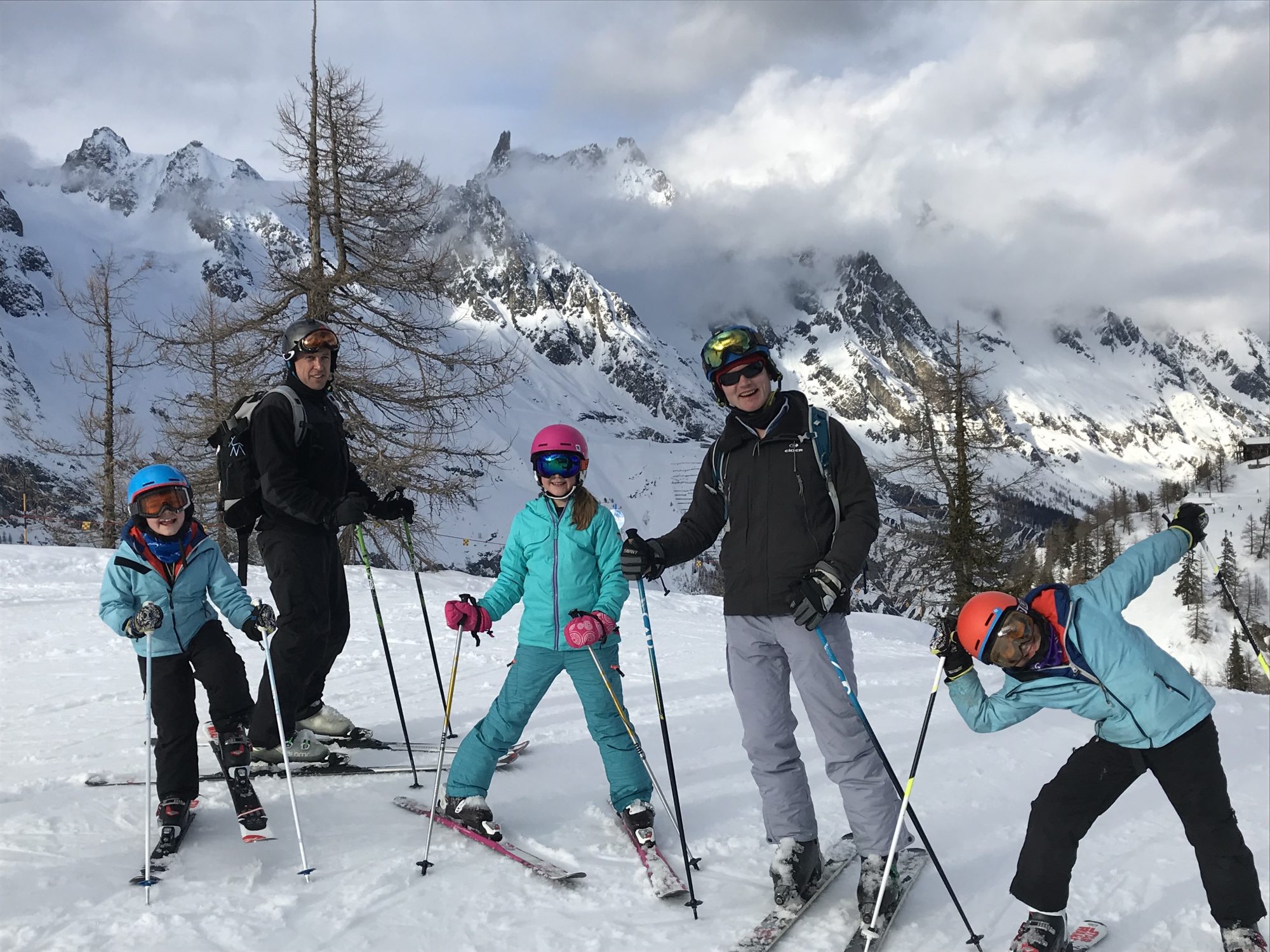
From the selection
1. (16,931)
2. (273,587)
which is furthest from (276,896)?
(273,587)

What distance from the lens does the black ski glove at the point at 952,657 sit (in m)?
3.27

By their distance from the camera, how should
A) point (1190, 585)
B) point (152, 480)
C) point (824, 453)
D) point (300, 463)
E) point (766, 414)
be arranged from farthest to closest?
point (1190, 585), point (300, 463), point (152, 480), point (766, 414), point (824, 453)

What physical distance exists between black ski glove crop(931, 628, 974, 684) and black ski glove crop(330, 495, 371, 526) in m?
2.91

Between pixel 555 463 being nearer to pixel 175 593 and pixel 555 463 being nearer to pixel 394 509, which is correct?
pixel 394 509

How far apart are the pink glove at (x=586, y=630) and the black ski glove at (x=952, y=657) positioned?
4.74 ft

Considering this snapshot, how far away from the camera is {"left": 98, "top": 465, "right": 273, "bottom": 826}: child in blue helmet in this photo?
13.0 ft

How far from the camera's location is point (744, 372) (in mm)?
3850

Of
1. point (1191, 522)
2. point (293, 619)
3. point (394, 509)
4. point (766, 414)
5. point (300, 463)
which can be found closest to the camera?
point (1191, 522)

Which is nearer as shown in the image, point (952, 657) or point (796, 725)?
point (952, 657)

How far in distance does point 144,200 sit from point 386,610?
22161 cm

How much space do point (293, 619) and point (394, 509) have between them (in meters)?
0.81

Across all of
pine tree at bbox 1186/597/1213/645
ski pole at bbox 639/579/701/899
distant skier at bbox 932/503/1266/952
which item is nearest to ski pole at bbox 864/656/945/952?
distant skier at bbox 932/503/1266/952

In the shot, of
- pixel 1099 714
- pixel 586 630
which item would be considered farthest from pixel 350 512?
pixel 1099 714

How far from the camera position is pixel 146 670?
12.7 feet
